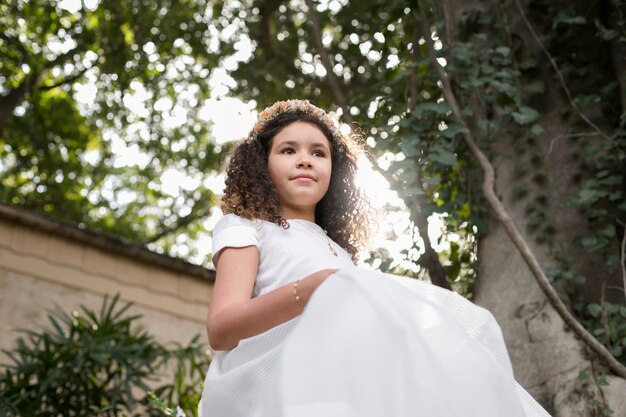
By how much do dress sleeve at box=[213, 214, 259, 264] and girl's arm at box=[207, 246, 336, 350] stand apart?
0.05 feet

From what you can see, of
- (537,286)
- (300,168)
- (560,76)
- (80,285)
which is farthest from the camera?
(80,285)

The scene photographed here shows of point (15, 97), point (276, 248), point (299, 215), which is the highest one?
point (15, 97)

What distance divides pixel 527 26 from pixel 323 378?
110 inches

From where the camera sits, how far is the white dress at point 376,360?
1754mm

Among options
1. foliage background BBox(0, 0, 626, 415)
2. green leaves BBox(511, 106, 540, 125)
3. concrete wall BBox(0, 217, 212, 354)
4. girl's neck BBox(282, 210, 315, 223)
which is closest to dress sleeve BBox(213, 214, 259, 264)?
girl's neck BBox(282, 210, 315, 223)

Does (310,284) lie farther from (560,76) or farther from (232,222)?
(560,76)

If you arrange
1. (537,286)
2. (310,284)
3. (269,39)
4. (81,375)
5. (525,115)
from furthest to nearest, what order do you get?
(269,39), (81,375), (525,115), (537,286), (310,284)

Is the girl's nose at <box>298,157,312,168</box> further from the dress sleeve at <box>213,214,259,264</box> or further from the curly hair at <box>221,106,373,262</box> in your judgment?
the dress sleeve at <box>213,214,259,264</box>

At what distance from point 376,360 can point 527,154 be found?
2306 millimetres

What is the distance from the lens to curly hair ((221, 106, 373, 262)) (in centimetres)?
250

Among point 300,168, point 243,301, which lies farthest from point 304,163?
point 243,301

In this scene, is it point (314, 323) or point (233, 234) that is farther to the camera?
point (233, 234)

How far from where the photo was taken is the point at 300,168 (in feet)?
8.29

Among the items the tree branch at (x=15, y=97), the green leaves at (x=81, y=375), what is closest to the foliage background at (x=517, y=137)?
the green leaves at (x=81, y=375)
